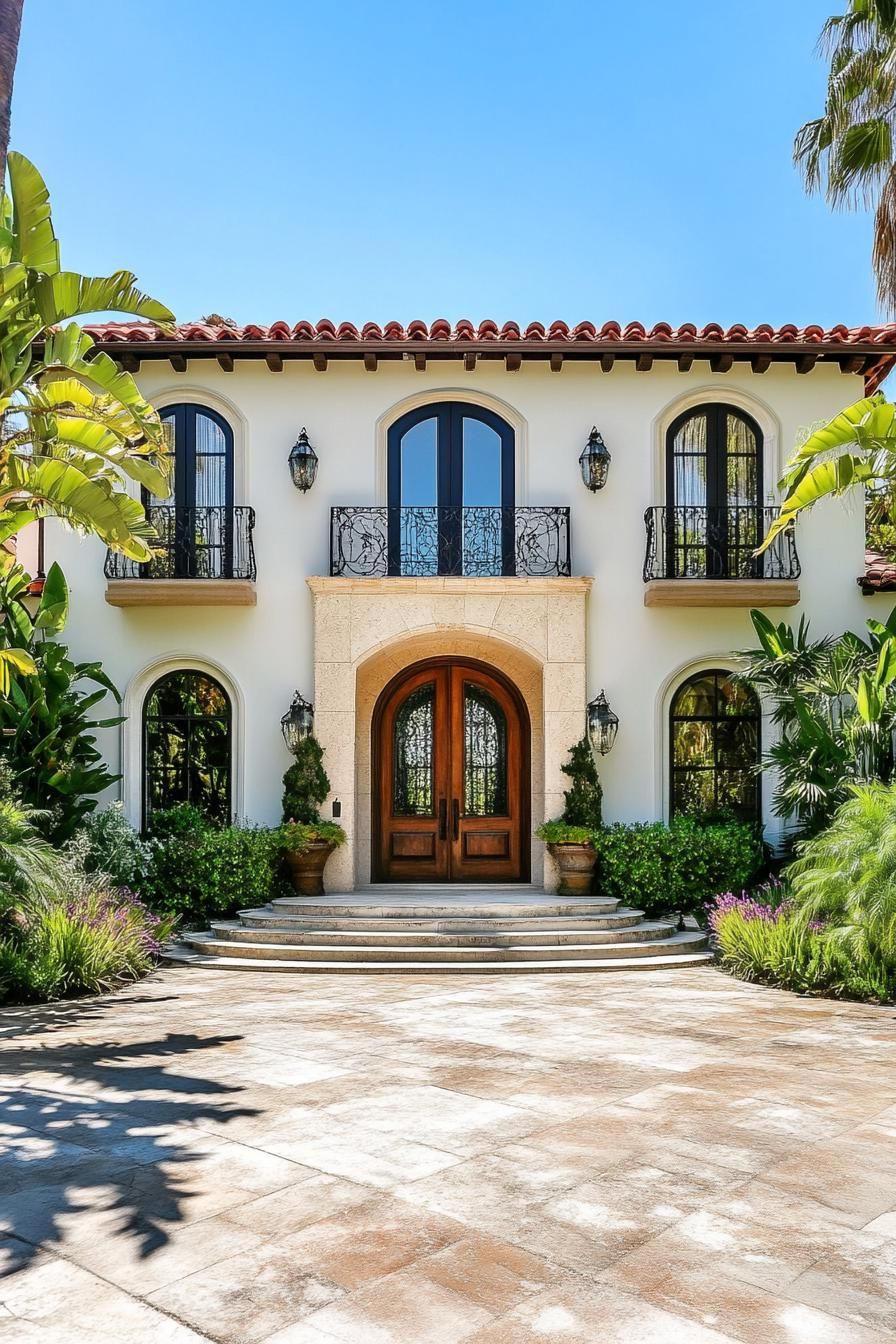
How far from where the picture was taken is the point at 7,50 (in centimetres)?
946

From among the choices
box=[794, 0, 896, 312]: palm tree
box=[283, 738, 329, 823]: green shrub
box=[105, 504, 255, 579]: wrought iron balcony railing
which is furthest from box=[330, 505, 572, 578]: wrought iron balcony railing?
box=[794, 0, 896, 312]: palm tree

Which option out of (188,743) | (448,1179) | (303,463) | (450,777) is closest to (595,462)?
(303,463)

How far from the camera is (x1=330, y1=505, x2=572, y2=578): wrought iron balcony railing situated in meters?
14.3

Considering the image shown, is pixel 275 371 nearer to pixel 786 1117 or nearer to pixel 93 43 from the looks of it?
pixel 93 43

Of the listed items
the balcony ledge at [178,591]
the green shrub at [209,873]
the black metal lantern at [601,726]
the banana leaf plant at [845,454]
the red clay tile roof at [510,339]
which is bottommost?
the green shrub at [209,873]

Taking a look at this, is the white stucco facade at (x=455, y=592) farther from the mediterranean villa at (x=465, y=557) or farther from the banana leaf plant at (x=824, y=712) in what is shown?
the banana leaf plant at (x=824, y=712)

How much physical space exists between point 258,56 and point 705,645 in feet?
28.1

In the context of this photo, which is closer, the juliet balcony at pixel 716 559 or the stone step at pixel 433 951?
the stone step at pixel 433 951

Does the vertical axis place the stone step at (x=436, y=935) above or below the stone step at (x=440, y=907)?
below

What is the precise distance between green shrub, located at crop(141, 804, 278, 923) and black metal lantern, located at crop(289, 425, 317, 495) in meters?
4.41

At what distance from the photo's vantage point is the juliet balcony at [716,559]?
45.4ft

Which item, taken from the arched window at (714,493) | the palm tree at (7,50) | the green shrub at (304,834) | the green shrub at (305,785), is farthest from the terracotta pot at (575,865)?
the palm tree at (7,50)

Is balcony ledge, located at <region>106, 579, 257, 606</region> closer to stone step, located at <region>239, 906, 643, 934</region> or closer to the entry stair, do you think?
the entry stair

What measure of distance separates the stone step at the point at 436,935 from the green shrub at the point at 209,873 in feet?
2.25
